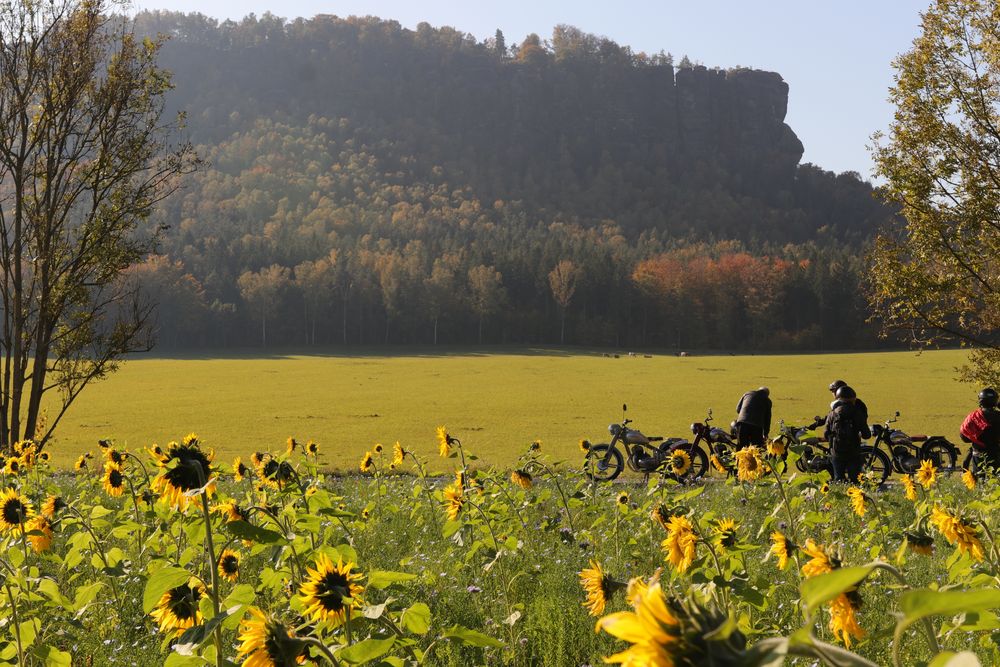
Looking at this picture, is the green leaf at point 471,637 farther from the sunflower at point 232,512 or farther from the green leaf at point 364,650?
the sunflower at point 232,512

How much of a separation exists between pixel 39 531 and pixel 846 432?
10.8m

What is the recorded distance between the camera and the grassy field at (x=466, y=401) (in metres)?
21.8

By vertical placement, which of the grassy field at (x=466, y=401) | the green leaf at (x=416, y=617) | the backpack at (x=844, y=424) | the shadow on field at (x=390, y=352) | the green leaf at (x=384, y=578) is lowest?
the grassy field at (x=466, y=401)

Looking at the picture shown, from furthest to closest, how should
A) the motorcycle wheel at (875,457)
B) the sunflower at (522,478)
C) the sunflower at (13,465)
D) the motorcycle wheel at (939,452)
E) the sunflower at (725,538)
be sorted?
the motorcycle wheel at (939,452), the motorcycle wheel at (875,457), the sunflower at (13,465), the sunflower at (522,478), the sunflower at (725,538)

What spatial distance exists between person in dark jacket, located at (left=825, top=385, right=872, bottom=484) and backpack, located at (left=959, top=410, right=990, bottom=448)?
1.32 m

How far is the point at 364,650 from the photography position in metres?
1.84

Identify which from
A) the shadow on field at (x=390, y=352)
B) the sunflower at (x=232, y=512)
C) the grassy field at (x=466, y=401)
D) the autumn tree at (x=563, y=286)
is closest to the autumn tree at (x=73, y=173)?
the grassy field at (x=466, y=401)

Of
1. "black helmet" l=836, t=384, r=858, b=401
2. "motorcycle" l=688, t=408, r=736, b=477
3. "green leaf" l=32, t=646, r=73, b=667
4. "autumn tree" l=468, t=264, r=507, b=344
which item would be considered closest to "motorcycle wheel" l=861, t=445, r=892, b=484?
"black helmet" l=836, t=384, r=858, b=401

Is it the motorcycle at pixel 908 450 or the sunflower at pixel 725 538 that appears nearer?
the sunflower at pixel 725 538

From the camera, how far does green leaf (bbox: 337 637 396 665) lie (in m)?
1.79

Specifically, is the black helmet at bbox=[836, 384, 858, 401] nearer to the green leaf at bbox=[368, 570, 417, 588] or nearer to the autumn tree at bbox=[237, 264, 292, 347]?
the green leaf at bbox=[368, 570, 417, 588]

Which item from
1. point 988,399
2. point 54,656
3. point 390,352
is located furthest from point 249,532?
point 390,352

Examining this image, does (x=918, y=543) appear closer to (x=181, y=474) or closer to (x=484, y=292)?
(x=181, y=474)

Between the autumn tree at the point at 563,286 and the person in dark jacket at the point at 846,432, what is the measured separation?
87.2 meters
